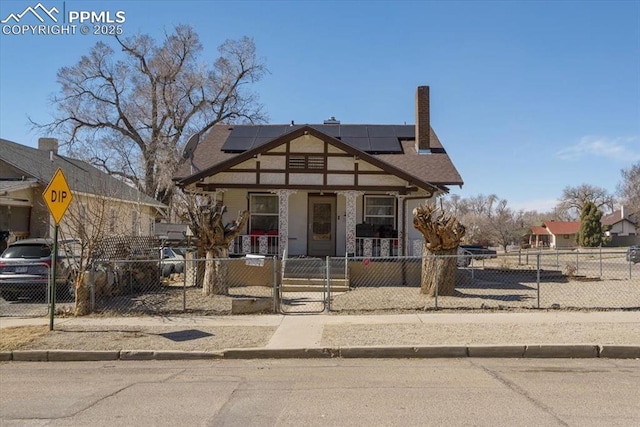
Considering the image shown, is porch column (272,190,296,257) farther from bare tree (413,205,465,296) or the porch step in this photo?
bare tree (413,205,465,296)

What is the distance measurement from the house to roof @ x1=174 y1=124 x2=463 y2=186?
6319 cm

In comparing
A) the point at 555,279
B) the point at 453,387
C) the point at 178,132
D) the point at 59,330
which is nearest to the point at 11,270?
the point at 59,330

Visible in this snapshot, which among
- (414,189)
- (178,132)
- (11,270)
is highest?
(178,132)

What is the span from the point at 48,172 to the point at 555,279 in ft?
73.8

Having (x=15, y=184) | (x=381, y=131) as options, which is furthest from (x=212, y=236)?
(x=381, y=131)

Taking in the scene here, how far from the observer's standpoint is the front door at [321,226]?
18969mm

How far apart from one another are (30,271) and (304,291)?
7.10 meters

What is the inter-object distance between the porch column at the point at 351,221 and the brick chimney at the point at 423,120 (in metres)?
5.32

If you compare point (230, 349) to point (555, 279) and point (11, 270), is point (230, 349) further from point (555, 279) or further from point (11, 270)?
point (555, 279)

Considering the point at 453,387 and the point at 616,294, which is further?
the point at 616,294

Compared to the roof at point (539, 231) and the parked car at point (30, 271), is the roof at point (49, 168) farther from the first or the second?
the roof at point (539, 231)

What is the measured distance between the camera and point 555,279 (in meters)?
18.4

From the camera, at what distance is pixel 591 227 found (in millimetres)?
63469

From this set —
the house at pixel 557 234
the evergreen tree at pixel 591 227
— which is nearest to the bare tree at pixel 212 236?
the evergreen tree at pixel 591 227
